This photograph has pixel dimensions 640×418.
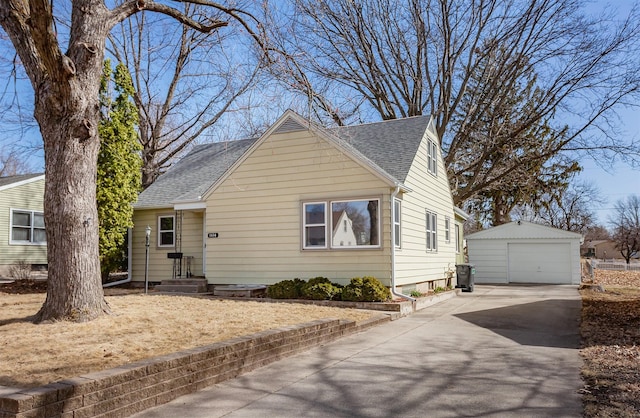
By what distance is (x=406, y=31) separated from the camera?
24719 millimetres

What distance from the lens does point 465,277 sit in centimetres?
2022

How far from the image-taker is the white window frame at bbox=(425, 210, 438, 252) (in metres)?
17.4

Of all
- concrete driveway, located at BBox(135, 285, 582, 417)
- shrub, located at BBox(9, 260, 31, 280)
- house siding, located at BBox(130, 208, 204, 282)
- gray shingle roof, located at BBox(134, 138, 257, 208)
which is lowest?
concrete driveway, located at BBox(135, 285, 582, 417)

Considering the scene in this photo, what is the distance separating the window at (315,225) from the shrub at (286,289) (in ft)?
3.97

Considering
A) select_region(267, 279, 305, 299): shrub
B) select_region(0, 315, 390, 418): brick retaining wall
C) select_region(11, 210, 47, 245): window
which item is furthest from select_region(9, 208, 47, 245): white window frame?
select_region(0, 315, 390, 418): brick retaining wall

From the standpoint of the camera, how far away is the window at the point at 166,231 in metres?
18.1

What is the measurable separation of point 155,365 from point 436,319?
26.1 ft

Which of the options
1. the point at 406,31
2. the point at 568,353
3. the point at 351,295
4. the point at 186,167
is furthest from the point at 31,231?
the point at 568,353

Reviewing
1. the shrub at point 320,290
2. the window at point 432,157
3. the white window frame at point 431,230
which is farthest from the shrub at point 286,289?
the window at point 432,157

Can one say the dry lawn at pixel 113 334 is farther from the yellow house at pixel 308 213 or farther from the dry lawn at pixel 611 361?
the dry lawn at pixel 611 361

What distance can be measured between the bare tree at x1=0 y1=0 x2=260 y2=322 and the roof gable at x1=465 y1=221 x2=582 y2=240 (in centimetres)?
2109

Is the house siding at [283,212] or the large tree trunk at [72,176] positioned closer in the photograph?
the large tree trunk at [72,176]

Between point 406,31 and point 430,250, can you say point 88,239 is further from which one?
point 406,31

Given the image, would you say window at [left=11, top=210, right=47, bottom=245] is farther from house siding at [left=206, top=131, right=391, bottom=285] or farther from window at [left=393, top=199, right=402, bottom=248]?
window at [left=393, top=199, right=402, bottom=248]
